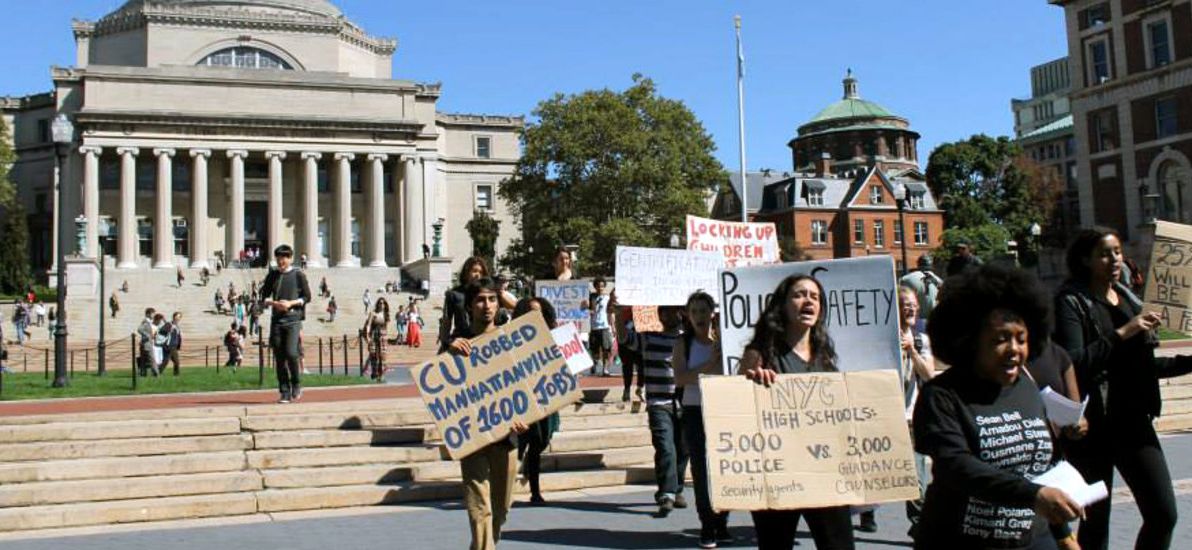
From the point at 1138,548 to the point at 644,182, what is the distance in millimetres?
56691

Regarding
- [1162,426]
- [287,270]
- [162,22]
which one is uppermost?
[162,22]

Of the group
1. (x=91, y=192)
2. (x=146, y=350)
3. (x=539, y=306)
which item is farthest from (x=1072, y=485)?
(x=91, y=192)

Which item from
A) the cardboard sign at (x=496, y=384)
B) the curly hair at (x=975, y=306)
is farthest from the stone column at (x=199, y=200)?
the curly hair at (x=975, y=306)

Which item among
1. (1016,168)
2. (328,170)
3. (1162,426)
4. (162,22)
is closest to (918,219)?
(1016,168)

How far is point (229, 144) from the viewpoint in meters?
72.3

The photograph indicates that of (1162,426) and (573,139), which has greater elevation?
(573,139)

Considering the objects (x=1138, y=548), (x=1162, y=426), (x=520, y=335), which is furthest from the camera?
(x=1162, y=426)

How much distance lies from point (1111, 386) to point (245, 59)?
8508cm

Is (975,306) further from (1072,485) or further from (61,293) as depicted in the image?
(61,293)

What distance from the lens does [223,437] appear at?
12.0m

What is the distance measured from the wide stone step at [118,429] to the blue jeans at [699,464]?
20.2 feet

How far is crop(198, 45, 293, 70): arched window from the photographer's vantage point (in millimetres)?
82750

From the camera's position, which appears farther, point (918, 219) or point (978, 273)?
point (918, 219)

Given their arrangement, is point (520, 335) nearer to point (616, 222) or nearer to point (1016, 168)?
point (616, 222)
